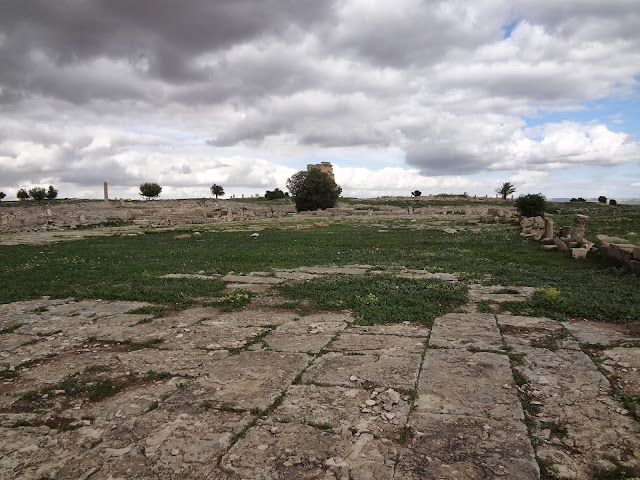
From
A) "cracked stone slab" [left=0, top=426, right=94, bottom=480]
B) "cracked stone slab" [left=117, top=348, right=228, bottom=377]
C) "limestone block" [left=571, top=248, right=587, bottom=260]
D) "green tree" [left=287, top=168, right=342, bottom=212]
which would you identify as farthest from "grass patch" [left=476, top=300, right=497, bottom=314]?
"green tree" [left=287, top=168, right=342, bottom=212]

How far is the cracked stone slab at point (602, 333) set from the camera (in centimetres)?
580

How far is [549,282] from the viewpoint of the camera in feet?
32.5

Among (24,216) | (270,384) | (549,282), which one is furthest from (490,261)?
(24,216)

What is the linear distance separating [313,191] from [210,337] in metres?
51.4

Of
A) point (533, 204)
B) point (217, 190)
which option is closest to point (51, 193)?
point (217, 190)

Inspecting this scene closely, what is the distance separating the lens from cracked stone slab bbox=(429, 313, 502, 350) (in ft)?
19.1

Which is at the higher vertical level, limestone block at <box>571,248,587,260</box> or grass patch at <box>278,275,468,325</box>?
limestone block at <box>571,248,587,260</box>

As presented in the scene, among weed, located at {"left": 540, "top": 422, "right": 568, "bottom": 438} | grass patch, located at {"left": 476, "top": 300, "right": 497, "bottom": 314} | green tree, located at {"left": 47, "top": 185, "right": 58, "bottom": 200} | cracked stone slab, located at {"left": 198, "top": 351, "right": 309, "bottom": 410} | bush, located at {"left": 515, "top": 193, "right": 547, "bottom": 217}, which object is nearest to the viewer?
weed, located at {"left": 540, "top": 422, "right": 568, "bottom": 438}

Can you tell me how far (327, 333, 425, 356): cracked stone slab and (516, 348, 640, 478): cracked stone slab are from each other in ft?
4.41

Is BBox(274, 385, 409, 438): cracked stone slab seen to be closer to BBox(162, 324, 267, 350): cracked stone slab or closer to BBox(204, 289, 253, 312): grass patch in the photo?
BBox(162, 324, 267, 350): cracked stone slab

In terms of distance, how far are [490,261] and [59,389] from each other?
479 inches

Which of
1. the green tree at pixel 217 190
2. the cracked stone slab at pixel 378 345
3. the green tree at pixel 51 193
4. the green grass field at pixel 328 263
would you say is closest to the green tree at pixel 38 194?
the green tree at pixel 51 193

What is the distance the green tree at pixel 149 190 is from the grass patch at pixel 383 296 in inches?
2975

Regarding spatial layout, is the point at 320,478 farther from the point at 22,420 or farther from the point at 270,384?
the point at 22,420
